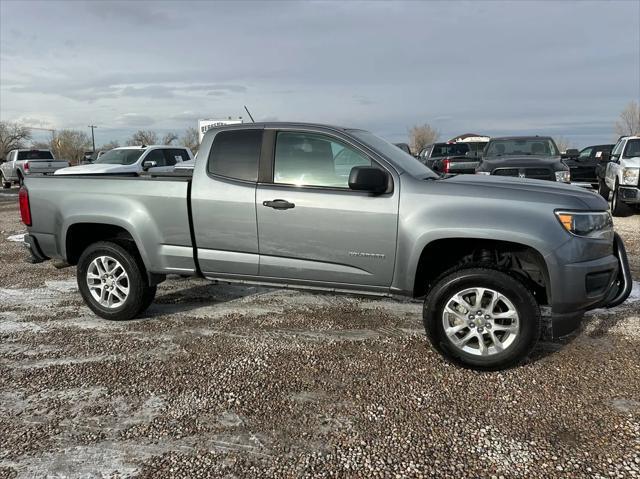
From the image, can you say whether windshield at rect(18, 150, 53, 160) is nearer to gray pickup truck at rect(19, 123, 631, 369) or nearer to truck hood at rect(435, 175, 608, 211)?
gray pickup truck at rect(19, 123, 631, 369)

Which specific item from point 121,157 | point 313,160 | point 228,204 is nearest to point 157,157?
point 121,157

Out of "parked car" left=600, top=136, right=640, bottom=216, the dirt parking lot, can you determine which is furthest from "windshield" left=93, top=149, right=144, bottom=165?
"parked car" left=600, top=136, right=640, bottom=216

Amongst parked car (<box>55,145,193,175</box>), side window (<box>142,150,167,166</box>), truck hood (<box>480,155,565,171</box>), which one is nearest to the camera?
truck hood (<box>480,155,565,171</box>)

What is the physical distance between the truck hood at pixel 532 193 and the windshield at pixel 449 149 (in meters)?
14.3

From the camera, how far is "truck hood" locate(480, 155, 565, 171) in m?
9.95

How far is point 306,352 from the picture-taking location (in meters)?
4.03

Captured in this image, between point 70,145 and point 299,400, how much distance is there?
92759 mm

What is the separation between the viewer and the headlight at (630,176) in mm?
10164

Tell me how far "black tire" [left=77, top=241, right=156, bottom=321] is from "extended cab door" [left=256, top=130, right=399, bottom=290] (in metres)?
1.28

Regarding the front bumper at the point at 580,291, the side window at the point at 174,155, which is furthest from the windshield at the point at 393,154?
the side window at the point at 174,155

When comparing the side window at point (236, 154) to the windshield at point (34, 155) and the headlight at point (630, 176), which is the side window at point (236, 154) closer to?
the headlight at point (630, 176)

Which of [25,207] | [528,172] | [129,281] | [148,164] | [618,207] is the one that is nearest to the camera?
[129,281]

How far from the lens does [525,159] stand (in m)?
10.3

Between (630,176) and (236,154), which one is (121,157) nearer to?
(236,154)
